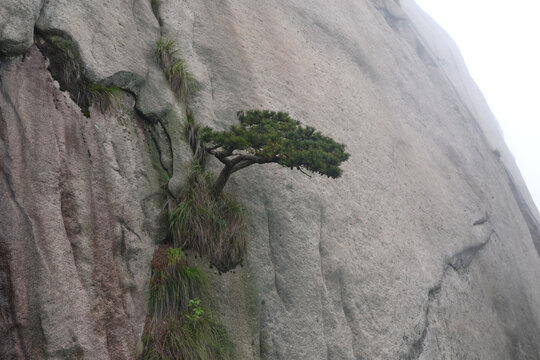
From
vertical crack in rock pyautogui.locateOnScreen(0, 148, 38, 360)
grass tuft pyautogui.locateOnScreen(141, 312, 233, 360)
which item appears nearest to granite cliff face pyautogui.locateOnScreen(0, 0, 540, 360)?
vertical crack in rock pyautogui.locateOnScreen(0, 148, 38, 360)

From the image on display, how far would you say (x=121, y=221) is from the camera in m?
6.04

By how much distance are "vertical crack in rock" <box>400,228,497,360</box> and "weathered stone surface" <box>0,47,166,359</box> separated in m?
5.61

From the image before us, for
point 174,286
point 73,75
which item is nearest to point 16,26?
point 73,75

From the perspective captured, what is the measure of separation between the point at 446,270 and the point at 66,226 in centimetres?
931

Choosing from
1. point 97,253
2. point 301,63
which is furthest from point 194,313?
point 301,63

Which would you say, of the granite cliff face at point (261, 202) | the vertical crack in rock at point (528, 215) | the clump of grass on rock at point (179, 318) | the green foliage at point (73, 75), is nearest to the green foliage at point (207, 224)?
the granite cliff face at point (261, 202)

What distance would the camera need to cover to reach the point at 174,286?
6.23 metres

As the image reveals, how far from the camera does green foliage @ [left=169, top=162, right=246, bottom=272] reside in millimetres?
6680

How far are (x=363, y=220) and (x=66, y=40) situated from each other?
6.49 meters

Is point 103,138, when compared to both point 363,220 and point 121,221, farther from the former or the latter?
point 363,220

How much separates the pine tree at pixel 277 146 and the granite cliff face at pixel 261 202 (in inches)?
41.2

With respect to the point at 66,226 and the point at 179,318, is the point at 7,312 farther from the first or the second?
the point at 179,318

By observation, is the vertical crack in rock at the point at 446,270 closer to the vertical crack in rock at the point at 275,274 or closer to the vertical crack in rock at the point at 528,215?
the vertical crack in rock at the point at 275,274

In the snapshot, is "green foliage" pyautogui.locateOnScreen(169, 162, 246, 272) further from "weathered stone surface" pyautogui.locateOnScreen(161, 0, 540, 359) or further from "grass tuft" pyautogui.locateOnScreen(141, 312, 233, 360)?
"grass tuft" pyautogui.locateOnScreen(141, 312, 233, 360)
